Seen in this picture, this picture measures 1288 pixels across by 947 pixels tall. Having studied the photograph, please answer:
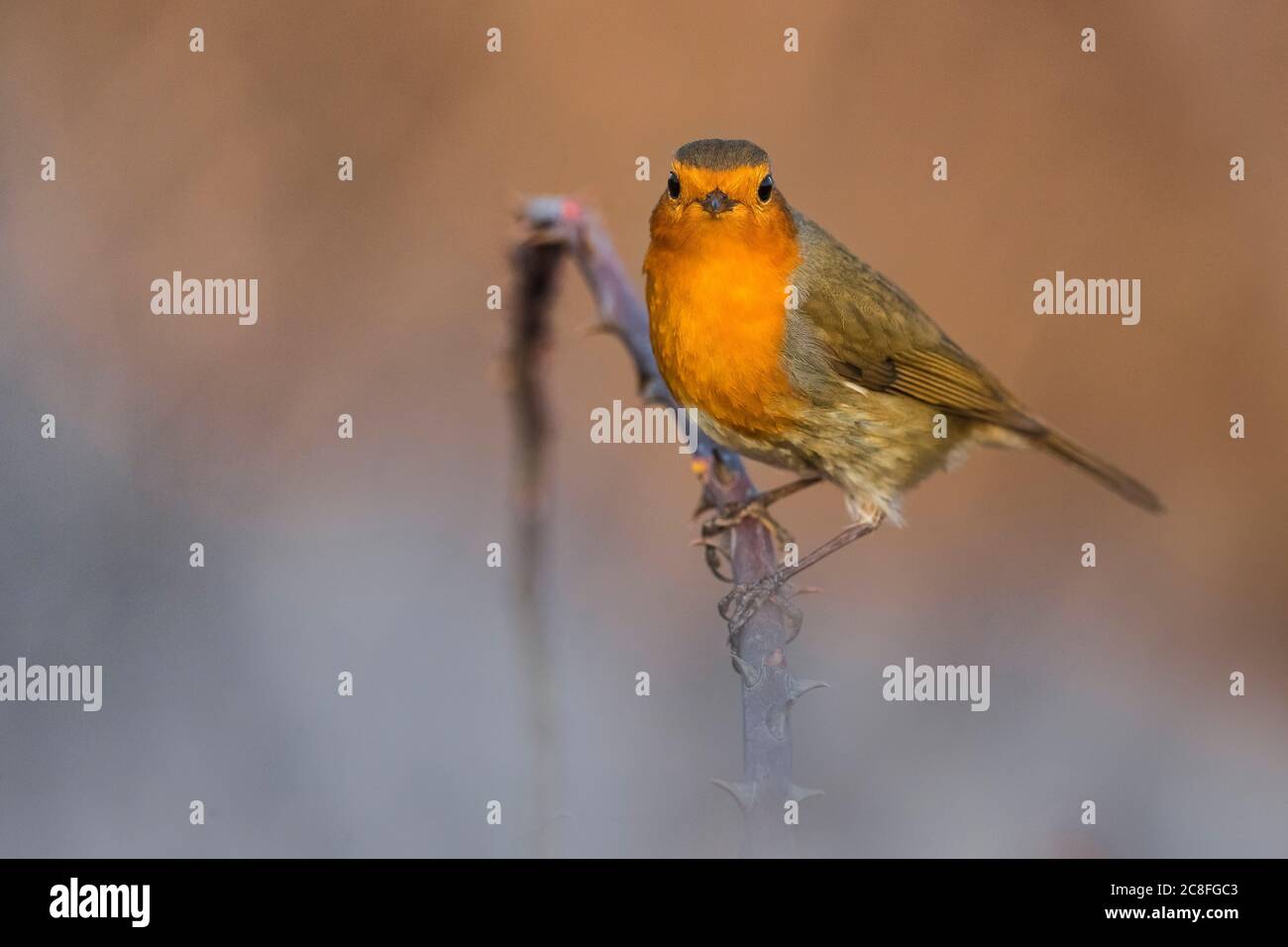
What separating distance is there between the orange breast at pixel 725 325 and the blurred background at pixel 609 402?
1099 mm

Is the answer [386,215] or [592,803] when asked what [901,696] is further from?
[386,215]

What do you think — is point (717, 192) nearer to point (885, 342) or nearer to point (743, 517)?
point (743, 517)

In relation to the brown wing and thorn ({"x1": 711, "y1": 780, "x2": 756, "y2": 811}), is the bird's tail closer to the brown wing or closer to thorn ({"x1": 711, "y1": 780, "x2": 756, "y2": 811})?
the brown wing

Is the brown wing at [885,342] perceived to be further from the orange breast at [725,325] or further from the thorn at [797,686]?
the thorn at [797,686]

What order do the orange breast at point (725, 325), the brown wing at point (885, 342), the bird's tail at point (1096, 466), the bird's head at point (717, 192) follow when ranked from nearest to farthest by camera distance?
the bird's head at point (717, 192)
the orange breast at point (725, 325)
the brown wing at point (885, 342)
the bird's tail at point (1096, 466)

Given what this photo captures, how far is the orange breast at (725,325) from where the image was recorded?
3746 millimetres

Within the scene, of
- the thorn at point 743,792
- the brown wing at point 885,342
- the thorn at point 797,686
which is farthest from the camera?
the brown wing at point 885,342

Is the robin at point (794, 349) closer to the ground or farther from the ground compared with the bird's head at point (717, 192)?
closer to the ground

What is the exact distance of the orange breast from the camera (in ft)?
12.3

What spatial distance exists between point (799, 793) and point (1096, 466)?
263cm

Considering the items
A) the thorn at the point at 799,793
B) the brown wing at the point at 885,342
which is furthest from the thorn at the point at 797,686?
the brown wing at the point at 885,342

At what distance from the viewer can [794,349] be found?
12.9ft

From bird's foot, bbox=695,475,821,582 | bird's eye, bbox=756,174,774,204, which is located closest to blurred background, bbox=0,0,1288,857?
bird's foot, bbox=695,475,821,582

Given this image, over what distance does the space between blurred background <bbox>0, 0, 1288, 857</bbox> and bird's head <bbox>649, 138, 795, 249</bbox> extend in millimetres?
→ 1403
